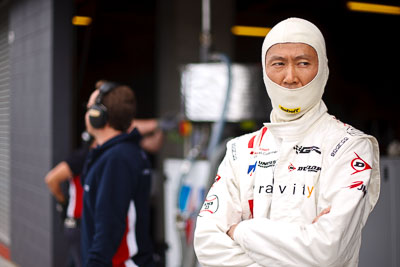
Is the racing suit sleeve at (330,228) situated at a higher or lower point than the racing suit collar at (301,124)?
lower

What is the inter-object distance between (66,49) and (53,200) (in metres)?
1.35

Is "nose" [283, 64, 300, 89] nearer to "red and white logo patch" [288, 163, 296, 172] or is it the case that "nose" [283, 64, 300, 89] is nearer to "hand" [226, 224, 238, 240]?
"red and white logo patch" [288, 163, 296, 172]

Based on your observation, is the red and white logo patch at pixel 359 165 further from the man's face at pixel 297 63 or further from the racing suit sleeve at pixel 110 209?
the racing suit sleeve at pixel 110 209

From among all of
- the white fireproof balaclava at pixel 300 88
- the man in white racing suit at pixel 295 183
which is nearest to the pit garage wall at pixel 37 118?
the man in white racing suit at pixel 295 183

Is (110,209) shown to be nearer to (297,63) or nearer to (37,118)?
(297,63)

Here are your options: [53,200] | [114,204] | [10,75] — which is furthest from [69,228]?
[10,75]

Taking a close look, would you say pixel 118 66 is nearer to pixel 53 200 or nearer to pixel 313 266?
pixel 53 200

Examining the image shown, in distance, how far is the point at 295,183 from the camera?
1.64 meters

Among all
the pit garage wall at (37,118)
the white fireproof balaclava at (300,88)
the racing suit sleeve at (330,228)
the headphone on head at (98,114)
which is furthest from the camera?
the pit garage wall at (37,118)

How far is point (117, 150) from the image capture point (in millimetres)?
2537

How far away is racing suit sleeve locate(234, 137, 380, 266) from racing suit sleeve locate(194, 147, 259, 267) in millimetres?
57

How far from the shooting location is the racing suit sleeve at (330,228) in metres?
1.51

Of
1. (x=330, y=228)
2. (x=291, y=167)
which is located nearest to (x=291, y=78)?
(x=291, y=167)

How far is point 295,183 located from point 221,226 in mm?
306
